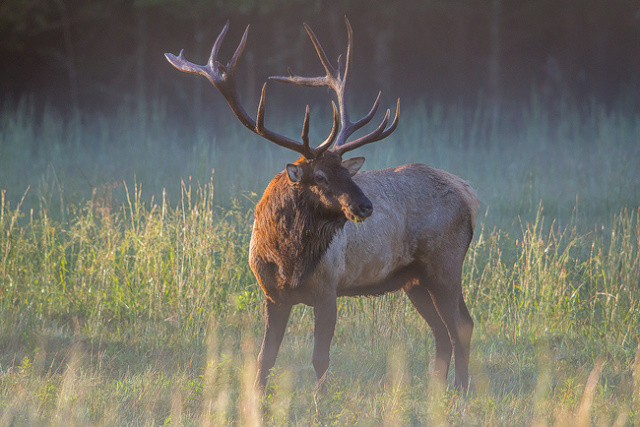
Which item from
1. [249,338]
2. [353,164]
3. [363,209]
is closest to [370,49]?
[249,338]

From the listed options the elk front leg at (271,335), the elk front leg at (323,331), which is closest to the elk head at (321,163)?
the elk front leg at (323,331)

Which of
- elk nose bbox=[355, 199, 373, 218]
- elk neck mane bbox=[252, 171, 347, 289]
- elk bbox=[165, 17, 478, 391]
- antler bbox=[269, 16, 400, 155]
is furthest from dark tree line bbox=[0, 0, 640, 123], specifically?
elk nose bbox=[355, 199, 373, 218]

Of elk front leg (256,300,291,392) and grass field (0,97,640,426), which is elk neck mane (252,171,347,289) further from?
grass field (0,97,640,426)

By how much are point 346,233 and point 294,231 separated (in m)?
0.43

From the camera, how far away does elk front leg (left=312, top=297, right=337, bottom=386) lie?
14.6 feet

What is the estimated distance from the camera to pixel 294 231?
14.3 ft

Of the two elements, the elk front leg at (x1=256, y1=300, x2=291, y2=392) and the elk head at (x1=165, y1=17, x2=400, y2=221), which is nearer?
the elk head at (x1=165, y1=17, x2=400, y2=221)

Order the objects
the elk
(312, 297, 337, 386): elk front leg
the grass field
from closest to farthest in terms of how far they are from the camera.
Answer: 1. the grass field
2. the elk
3. (312, 297, 337, 386): elk front leg

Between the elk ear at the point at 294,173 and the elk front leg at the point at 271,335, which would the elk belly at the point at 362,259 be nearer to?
the elk front leg at the point at 271,335

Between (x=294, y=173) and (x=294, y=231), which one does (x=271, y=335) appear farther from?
(x=294, y=173)

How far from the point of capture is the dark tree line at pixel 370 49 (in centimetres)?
1634

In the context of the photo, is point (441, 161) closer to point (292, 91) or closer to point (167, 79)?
point (292, 91)

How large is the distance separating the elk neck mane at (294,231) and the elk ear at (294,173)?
0.24 ft

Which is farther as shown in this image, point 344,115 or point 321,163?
point 344,115
